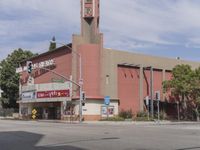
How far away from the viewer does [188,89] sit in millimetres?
66188

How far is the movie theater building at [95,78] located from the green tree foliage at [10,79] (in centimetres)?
1515

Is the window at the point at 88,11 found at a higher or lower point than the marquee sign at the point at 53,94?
higher

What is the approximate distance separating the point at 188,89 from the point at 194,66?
1639 cm

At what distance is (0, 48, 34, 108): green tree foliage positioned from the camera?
9275 centimetres

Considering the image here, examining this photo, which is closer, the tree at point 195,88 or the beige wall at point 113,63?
the tree at point 195,88

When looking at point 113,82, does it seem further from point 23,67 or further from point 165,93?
point 23,67

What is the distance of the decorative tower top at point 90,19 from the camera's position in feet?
223

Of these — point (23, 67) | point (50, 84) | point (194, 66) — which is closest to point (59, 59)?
point (50, 84)

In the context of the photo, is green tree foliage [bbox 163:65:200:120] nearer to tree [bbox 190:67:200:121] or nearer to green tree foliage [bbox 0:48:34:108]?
tree [bbox 190:67:200:121]

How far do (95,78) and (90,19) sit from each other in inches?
356

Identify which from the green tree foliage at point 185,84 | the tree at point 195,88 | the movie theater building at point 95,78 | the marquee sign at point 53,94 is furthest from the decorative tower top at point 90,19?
the tree at point 195,88

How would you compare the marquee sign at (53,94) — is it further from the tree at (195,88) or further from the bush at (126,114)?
the tree at (195,88)

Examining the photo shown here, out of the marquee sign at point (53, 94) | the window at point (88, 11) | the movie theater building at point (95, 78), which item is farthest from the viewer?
the window at point (88, 11)

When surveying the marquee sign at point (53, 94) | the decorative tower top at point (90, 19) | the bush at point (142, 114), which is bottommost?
the bush at point (142, 114)
